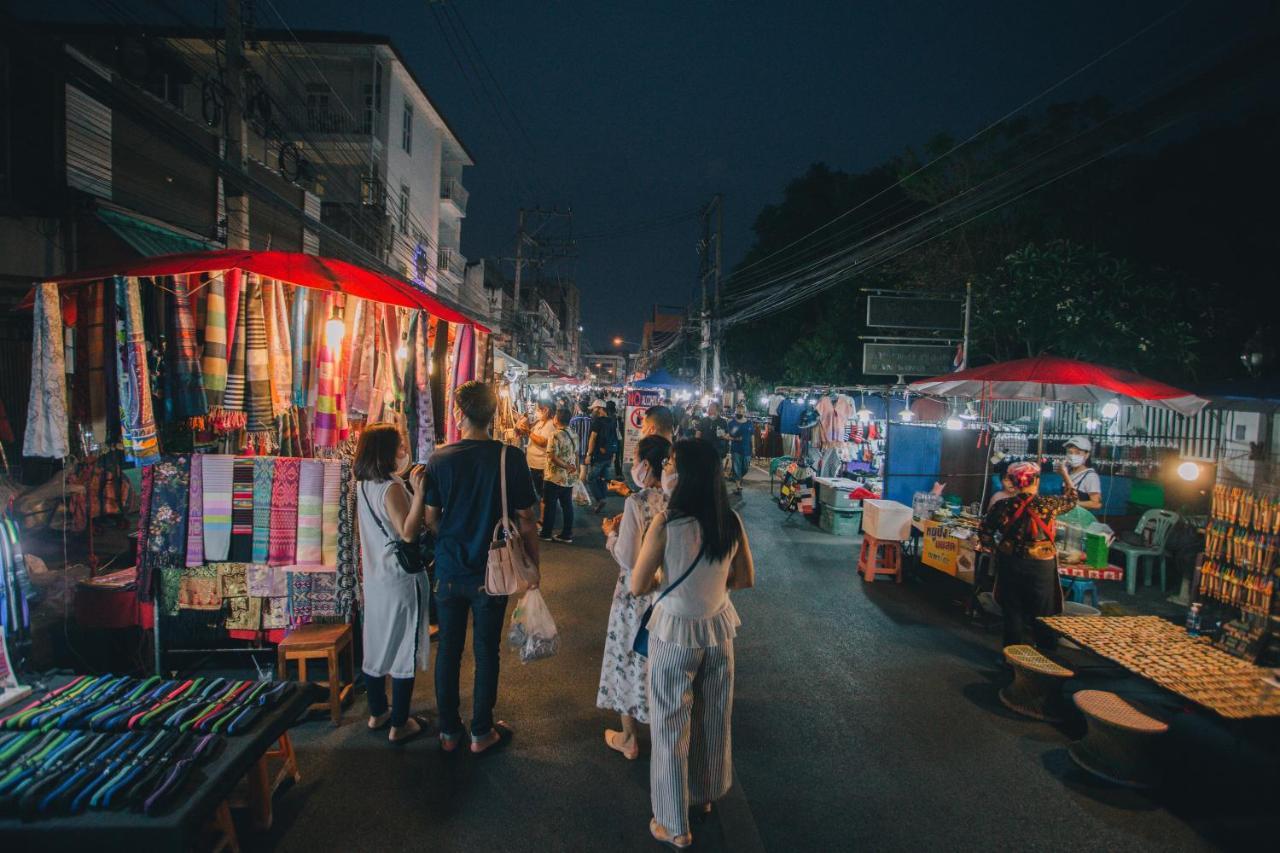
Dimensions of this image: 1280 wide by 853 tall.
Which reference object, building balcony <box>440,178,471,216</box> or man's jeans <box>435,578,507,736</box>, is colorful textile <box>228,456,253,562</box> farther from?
building balcony <box>440,178,471,216</box>

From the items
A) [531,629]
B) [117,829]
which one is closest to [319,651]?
[531,629]

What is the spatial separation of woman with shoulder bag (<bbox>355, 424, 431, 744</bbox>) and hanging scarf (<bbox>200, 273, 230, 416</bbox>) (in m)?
1.02

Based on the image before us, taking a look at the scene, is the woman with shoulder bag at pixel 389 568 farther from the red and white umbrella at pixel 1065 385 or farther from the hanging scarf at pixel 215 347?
the red and white umbrella at pixel 1065 385

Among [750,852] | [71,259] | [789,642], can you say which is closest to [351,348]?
[750,852]

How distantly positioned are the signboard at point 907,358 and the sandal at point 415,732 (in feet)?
39.8

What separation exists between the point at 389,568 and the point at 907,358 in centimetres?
1294

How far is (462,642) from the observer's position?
3770 millimetres

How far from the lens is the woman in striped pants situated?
2.96 meters

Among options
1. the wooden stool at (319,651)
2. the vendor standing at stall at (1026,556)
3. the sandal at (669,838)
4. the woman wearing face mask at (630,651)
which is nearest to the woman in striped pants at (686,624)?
the sandal at (669,838)

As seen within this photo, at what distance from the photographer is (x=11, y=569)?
3279 mm

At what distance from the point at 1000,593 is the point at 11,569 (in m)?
7.26

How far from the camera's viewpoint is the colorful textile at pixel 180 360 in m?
3.82

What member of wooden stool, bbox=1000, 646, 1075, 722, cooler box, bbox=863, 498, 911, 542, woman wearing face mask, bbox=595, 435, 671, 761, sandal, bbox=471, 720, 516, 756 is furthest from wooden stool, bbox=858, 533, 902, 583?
sandal, bbox=471, 720, 516, 756

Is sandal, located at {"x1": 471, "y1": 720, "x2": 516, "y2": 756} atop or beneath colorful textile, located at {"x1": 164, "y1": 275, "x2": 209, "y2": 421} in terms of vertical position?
beneath
